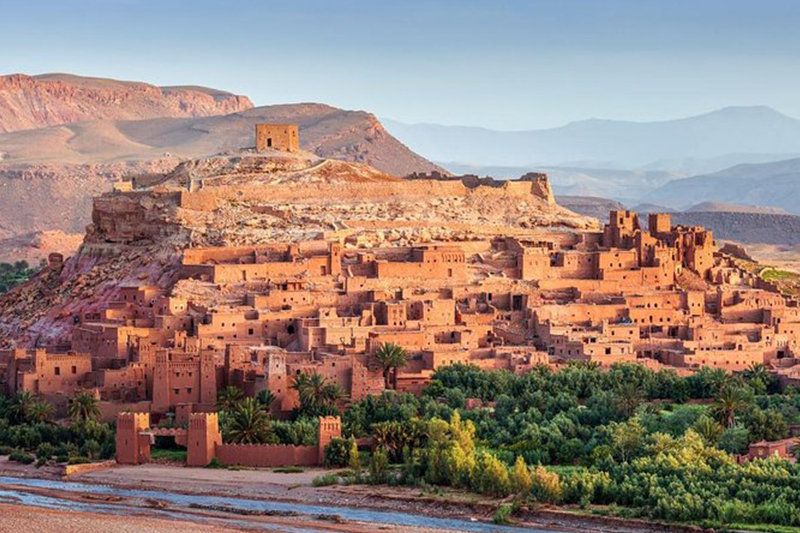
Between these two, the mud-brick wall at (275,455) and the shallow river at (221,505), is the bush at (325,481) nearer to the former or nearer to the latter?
the shallow river at (221,505)

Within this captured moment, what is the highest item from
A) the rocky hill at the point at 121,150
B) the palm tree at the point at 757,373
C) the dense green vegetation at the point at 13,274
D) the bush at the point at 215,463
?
the rocky hill at the point at 121,150

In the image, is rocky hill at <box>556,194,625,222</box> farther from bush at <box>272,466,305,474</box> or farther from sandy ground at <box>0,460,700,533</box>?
sandy ground at <box>0,460,700,533</box>

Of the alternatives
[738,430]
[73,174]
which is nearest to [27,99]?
[73,174]

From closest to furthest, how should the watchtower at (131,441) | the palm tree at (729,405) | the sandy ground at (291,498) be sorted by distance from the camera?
the sandy ground at (291,498)
the watchtower at (131,441)
the palm tree at (729,405)

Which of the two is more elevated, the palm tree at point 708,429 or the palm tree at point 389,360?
the palm tree at point 389,360

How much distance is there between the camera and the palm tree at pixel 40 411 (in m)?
48.7

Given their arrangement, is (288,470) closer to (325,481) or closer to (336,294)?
(325,481)

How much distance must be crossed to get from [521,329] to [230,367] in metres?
9.64

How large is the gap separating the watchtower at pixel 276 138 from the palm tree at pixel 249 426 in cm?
2428

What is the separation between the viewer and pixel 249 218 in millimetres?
61562

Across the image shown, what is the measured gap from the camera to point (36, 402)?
4922 centimetres

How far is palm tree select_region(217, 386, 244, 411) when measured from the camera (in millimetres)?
48000

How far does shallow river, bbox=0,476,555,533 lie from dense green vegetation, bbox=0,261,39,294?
3260 centimetres

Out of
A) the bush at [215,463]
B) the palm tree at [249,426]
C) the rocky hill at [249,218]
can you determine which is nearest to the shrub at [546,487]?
the palm tree at [249,426]
